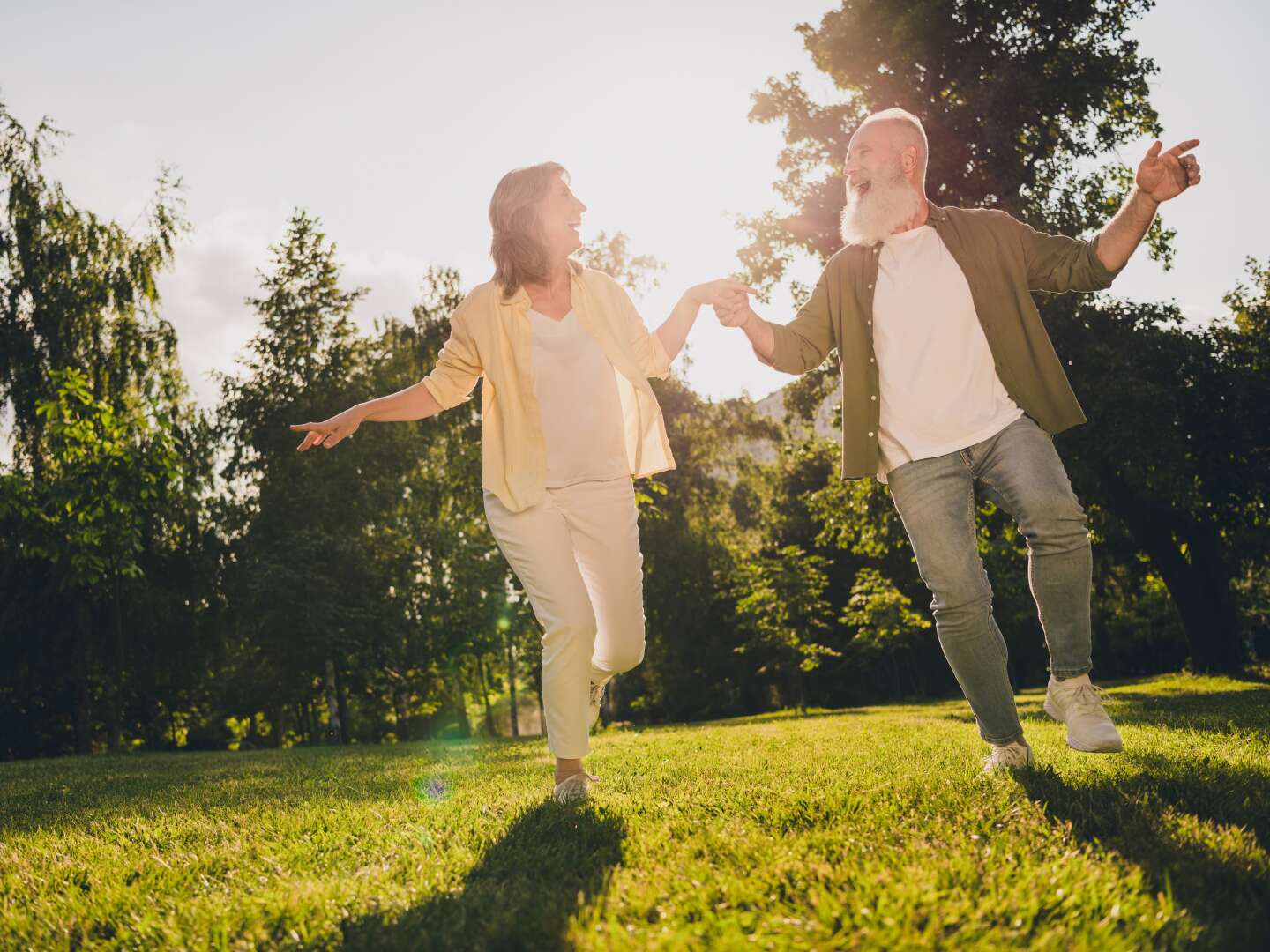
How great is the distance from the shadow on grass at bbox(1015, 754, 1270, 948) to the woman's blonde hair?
303 centimetres

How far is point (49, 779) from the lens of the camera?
814 centimetres

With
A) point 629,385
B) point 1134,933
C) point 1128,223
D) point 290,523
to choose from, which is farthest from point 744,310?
point 290,523

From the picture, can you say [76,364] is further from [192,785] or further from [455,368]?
[455,368]

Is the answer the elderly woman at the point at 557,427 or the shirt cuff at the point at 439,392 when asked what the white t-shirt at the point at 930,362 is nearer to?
the elderly woman at the point at 557,427

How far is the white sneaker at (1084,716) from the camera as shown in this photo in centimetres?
372

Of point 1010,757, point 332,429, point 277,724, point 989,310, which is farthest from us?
point 277,724

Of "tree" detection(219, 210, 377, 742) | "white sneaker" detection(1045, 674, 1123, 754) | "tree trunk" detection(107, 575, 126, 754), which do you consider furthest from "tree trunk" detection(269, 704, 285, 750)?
"white sneaker" detection(1045, 674, 1123, 754)

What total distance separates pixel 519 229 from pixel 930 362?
78.1 inches

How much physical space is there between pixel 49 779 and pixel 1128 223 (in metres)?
9.11

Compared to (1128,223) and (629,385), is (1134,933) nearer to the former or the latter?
(1128,223)

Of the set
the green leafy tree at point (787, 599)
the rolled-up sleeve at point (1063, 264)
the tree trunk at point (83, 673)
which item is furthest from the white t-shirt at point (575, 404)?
the green leafy tree at point (787, 599)

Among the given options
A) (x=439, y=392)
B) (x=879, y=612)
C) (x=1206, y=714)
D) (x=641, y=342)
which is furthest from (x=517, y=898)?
(x=879, y=612)

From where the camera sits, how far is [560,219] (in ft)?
14.5

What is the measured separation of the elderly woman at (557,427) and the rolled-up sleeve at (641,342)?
14 millimetres
